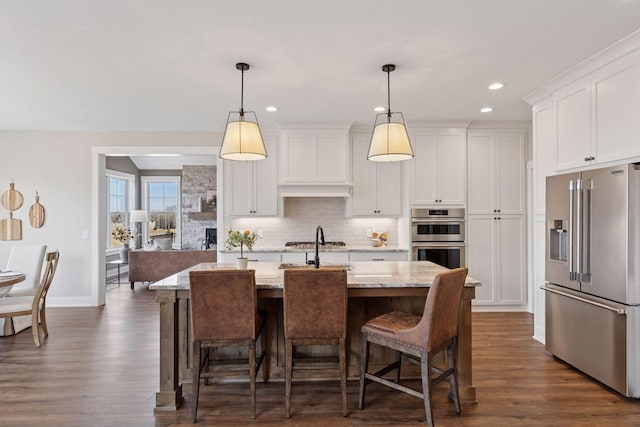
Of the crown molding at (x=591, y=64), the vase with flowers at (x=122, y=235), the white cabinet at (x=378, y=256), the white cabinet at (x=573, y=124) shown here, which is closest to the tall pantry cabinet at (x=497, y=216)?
the white cabinet at (x=378, y=256)

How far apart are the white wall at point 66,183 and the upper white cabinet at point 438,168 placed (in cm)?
279

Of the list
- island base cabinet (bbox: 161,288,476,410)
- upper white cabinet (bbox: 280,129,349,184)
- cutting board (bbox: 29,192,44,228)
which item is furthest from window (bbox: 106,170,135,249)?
island base cabinet (bbox: 161,288,476,410)

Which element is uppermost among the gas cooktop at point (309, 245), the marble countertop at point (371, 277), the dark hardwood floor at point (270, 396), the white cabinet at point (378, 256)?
the gas cooktop at point (309, 245)

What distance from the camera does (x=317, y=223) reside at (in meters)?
5.75

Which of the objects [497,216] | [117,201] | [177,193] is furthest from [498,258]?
[117,201]

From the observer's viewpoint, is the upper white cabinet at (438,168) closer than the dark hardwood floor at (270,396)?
No

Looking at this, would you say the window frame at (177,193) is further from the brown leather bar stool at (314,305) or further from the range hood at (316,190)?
the brown leather bar stool at (314,305)

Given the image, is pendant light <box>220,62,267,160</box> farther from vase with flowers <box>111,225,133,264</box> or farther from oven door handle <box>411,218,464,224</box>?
vase with flowers <box>111,225,133,264</box>

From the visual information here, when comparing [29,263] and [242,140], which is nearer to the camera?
[242,140]

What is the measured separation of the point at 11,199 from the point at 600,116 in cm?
702

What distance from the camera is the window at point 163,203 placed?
9.92 m

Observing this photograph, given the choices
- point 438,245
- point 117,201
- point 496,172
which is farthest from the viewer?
point 117,201

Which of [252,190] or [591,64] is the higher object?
[591,64]

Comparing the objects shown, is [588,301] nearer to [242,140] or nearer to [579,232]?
[579,232]
